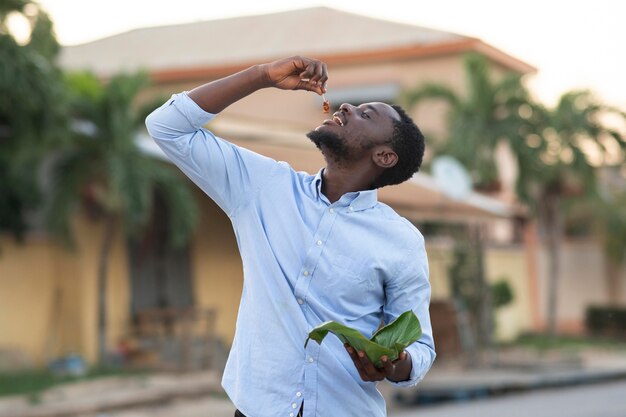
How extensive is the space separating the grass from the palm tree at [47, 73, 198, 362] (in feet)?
2.19

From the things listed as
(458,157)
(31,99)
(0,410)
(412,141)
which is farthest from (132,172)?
(412,141)

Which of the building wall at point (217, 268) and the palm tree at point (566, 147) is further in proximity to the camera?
the palm tree at point (566, 147)

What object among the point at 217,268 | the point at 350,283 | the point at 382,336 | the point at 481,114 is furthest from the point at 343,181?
the point at 481,114

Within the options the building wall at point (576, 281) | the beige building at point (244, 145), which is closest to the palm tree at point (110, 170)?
the beige building at point (244, 145)

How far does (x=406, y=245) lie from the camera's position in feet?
11.8

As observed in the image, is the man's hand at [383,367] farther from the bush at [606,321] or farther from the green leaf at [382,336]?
the bush at [606,321]

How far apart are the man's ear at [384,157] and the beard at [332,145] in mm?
82

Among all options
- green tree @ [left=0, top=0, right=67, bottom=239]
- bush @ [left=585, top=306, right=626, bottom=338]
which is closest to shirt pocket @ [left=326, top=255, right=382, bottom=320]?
green tree @ [left=0, top=0, right=67, bottom=239]

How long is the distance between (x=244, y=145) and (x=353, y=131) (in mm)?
13247

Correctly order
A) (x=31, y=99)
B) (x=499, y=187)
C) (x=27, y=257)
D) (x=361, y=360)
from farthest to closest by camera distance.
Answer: (x=499, y=187) < (x=27, y=257) < (x=31, y=99) < (x=361, y=360)

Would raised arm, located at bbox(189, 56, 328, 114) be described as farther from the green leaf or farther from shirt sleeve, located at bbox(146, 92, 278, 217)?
the green leaf

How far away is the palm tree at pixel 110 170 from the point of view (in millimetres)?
14594

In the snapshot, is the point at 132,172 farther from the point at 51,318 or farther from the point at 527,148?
the point at 527,148

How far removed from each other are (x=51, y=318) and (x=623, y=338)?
1480 cm
